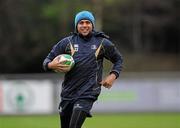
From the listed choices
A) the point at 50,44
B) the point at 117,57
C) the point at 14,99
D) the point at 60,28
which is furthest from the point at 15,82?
the point at 60,28

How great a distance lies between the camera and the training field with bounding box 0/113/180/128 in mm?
21438

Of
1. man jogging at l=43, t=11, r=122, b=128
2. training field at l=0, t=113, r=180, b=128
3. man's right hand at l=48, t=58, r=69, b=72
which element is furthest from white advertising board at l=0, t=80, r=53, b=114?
man's right hand at l=48, t=58, r=69, b=72

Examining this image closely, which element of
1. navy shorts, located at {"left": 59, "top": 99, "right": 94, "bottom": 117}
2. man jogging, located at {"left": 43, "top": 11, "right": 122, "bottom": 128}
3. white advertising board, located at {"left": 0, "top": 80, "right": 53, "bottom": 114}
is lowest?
white advertising board, located at {"left": 0, "top": 80, "right": 53, "bottom": 114}

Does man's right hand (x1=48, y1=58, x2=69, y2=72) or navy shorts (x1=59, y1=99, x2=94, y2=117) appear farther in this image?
navy shorts (x1=59, y1=99, x2=94, y2=117)

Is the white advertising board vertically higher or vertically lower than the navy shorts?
lower

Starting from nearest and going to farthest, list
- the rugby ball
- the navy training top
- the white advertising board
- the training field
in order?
the rugby ball, the navy training top, the training field, the white advertising board

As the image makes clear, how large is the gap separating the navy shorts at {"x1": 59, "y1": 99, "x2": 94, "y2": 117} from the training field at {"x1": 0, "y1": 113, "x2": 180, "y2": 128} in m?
8.53

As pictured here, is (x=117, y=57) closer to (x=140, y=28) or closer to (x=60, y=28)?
(x=60, y=28)

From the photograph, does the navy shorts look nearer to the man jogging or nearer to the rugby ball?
the man jogging

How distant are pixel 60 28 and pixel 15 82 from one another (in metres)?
28.8

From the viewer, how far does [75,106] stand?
38.6 ft

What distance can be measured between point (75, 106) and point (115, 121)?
489 inches

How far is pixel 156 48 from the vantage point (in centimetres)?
6531

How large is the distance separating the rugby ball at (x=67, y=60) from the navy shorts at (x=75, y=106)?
0.51 meters
